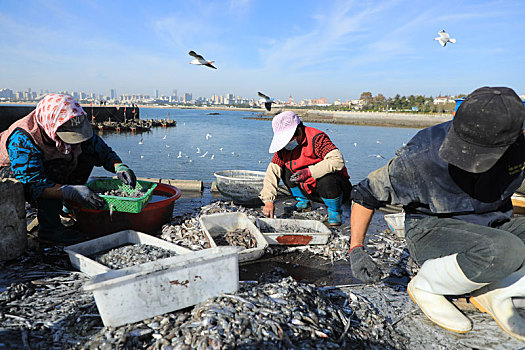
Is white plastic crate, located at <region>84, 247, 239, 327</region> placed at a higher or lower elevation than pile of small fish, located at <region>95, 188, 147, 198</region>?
lower

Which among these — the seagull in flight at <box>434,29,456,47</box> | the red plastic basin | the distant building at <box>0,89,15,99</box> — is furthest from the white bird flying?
the distant building at <box>0,89,15,99</box>

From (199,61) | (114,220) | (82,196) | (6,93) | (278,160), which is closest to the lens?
(82,196)

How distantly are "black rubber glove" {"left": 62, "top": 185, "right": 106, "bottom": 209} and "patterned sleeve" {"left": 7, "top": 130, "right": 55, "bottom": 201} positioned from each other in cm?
25

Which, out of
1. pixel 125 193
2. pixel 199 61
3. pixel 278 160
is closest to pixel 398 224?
pixel 278 160

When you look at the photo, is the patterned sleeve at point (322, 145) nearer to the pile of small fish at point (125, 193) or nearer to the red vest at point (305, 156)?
the red vest at point (305, 156)

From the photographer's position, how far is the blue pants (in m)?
2.15

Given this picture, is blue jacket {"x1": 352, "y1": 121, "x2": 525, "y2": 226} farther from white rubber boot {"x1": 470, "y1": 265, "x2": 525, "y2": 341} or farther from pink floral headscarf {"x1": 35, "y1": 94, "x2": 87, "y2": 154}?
pink floral headscarf {"x1": 35, "y1": 94, "x2": 87, "y2": 154}

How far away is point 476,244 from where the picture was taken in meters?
2.22

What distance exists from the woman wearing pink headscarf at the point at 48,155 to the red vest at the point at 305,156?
2.61 m

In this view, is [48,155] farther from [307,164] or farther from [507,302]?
[507,302]

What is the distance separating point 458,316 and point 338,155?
269 cm

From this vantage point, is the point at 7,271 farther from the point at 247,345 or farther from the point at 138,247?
the point at 247,345

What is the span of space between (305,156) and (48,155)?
3.31 m

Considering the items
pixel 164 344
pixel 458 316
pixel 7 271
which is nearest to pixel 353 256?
pixel 458 316
